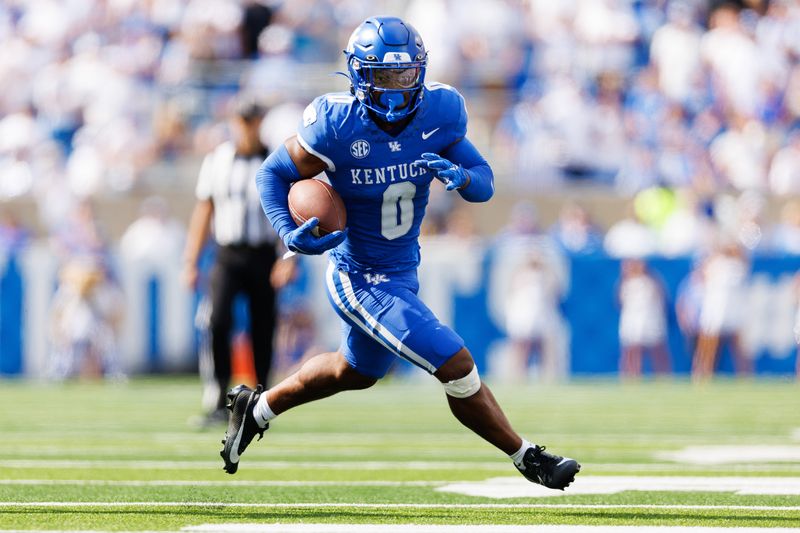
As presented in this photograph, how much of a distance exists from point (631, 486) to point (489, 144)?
910 cm

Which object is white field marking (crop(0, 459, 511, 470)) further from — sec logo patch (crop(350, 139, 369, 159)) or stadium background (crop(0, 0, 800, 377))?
stadium background (crop(0, 0, 800, 377))

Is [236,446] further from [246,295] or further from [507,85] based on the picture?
[507,85]

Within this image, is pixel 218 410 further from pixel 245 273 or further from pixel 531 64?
pixel 531 64

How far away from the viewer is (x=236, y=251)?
323 inches

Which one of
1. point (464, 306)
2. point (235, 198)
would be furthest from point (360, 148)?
point (464, 306)

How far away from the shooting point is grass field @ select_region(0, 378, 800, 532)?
4.68 m

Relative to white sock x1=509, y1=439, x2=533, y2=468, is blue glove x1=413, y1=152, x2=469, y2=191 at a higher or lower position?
higher

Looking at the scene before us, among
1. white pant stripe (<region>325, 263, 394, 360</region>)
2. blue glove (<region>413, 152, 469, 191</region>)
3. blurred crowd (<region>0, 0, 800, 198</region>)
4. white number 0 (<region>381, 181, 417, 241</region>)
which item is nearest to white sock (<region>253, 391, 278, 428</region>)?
white pant stripe (<region>325, 263, 394, 360</region>)

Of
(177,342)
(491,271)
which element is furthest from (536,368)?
(177,342)

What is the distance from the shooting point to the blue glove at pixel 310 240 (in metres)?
4.98

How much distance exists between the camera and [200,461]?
21.1ft

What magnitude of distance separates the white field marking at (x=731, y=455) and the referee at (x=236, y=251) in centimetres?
241

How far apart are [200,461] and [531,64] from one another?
9274 millimetres

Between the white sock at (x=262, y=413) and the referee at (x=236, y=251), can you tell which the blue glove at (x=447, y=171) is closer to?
the white sock at (x=262, y=413)
